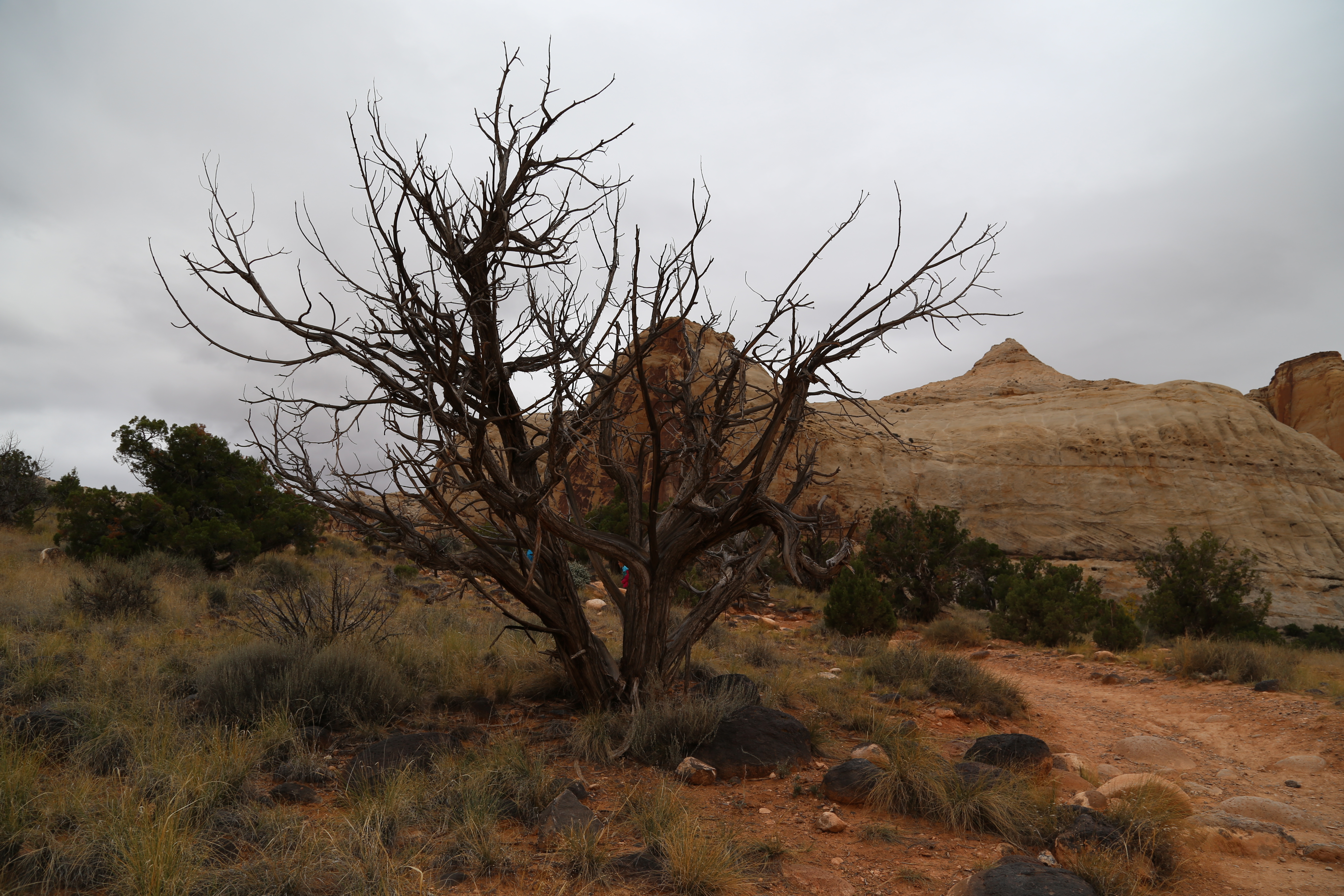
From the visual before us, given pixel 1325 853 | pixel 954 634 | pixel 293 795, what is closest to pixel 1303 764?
pixel 1325 853

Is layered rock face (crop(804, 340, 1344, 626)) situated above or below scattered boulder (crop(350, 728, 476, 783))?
above

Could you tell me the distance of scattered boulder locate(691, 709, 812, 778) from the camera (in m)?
5.05

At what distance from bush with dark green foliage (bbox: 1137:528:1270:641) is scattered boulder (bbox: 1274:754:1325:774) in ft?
27.2

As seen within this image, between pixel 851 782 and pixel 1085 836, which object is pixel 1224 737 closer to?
pixel 1085 836

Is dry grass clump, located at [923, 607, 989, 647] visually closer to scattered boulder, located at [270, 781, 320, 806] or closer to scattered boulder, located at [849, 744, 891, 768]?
scattered boulder, located at [849, 744, 891, 768]

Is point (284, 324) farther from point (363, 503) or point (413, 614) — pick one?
point (413, 614)

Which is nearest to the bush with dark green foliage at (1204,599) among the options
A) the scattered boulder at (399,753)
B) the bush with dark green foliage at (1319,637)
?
the bush with dark green foliage at (1319,637)

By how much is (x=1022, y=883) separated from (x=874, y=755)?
7.08 ft

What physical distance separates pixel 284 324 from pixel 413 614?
265 inches

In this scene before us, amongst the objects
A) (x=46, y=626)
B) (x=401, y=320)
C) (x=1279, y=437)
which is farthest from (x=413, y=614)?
(x=1279, y=437)

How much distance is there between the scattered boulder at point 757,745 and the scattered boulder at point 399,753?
1837 mm

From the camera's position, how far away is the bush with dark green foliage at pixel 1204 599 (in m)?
13.3

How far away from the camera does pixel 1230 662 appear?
31.1ft

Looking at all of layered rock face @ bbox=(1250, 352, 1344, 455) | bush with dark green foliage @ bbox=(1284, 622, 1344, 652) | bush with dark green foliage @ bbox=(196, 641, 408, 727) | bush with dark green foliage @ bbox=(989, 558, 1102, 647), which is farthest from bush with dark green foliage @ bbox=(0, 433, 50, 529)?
layered rock face @ bbox=(1250, 352, 1344, 455)
